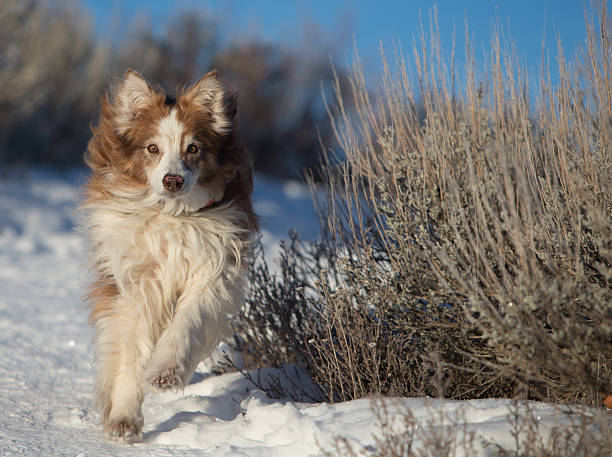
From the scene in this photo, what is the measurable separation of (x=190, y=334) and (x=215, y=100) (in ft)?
4.57

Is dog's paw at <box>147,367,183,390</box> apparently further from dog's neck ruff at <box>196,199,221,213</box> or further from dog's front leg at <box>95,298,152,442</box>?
dog's neck ruff at <box>196,199,221,213</box>

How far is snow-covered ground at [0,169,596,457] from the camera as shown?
251 centimetres

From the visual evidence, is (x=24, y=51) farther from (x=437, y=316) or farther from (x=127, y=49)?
(x=437, y=316)

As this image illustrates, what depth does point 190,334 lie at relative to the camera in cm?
305

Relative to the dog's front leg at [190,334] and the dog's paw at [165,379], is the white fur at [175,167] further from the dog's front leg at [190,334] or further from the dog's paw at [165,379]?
the dog's paw at [165,379]

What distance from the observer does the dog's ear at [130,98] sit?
11.6 feet

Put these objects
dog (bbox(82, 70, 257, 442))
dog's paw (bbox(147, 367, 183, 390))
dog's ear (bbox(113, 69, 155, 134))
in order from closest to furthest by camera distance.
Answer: dog's paw (bbox(147, 367, 183, 390))
dog (bbox(82, 70, 257, 442))
dog's ear (bbox(113, 69, 155, 134))

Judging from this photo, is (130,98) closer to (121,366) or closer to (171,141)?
(171,141)

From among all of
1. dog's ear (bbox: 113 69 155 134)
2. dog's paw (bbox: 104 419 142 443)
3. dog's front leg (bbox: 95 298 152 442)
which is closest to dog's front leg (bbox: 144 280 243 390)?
dog's front leg (bbox: 95 298 152 442)

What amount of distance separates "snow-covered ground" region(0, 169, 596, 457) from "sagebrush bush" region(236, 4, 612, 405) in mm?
234

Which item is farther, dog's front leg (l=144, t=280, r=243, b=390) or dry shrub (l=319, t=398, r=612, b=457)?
dog's front leg (l=144, t=280, r=243, b=390)

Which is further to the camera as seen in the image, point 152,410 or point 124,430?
point 152,410

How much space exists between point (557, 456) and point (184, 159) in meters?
2.29

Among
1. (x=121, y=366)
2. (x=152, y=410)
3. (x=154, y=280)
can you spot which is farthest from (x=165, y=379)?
(x=152, y=410)
